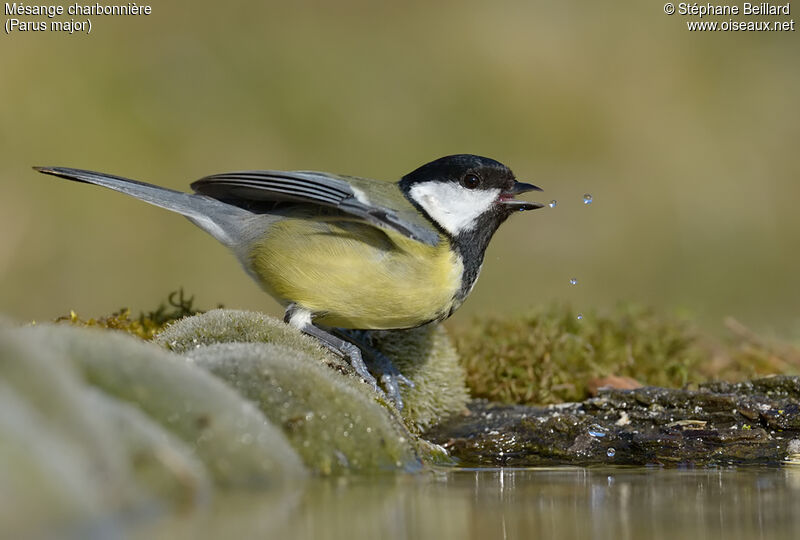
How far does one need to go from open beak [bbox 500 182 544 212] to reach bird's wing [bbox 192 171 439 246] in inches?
19.8

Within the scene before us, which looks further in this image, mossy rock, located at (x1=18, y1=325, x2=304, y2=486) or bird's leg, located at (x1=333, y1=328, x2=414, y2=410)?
bird's leg, located at (x1=333, y1=328, x2=414, y2=410)

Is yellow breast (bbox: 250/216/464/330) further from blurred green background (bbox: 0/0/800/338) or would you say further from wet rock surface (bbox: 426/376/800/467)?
blurred green background (bbox: 0/0/800/338)

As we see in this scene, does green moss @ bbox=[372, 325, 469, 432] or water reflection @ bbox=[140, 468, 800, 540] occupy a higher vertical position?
green moss @ bbox=[372, 325, 469, 432]

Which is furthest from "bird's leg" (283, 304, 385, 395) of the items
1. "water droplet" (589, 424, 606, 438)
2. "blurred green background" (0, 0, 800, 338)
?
"blurred green background" (0, 0, 800, 338)

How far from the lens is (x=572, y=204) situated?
40.9ft

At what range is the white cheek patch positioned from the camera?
483 centimetres

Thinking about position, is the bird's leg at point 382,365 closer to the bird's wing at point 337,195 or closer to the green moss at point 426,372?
the green moss at point 426,372

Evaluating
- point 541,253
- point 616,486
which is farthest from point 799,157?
point 616,486

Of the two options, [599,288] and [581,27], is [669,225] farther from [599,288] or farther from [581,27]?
[581,27]

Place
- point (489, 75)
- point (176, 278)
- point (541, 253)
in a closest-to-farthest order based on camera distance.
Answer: point (176, 278)
point (541, 253)
point (489, 75)

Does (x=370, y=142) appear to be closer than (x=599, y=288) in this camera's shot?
No

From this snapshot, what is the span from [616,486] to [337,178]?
2268 mm

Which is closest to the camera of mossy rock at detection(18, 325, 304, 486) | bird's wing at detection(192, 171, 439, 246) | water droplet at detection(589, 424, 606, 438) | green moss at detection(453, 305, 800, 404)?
mossy rock at detection(18, 325, 304, 486)

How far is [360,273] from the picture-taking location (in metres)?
4.51
